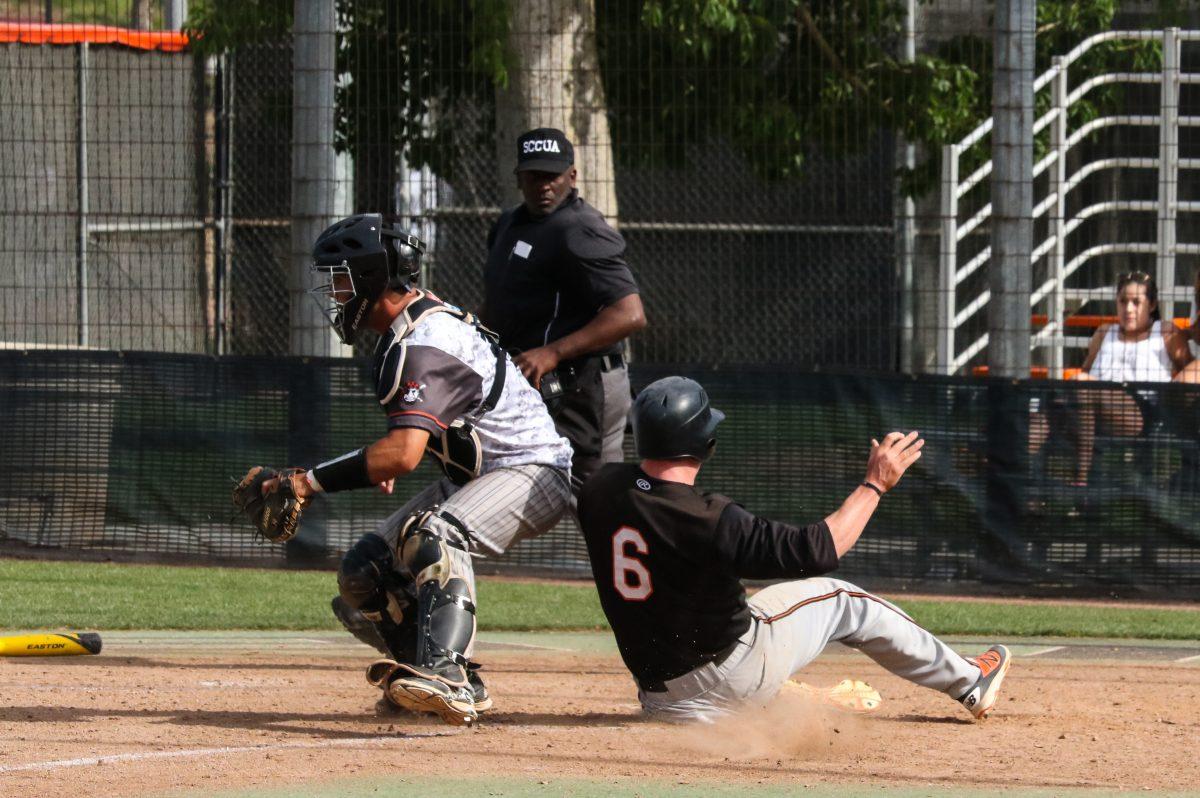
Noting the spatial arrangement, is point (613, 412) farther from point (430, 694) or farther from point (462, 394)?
point (430, 694)

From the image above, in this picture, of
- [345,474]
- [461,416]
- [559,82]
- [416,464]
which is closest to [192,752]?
[345,474]

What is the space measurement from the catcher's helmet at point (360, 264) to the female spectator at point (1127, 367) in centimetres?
521

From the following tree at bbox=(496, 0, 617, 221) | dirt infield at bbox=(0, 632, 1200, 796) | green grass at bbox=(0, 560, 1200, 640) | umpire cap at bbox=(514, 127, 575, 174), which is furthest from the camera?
tree at bbox=(496, 0, 617, 221)

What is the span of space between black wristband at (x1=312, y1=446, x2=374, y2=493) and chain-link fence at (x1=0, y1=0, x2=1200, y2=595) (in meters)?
4.85

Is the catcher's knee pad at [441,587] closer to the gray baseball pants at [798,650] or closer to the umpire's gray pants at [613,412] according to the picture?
the gray baseball pants at [798,650]

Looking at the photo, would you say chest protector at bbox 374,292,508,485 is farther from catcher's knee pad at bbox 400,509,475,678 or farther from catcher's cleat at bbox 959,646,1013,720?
catcher's cleat at bbox 959,646,1013,720

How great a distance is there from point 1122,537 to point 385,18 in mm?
5433

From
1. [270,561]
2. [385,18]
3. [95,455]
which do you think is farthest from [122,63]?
[270,561]

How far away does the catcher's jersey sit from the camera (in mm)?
5465

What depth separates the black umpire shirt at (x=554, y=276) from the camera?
21.7 feet

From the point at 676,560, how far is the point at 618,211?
22.9 feet

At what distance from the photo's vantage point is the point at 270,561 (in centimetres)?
1045

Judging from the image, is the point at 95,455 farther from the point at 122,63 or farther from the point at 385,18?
the point at 385,18

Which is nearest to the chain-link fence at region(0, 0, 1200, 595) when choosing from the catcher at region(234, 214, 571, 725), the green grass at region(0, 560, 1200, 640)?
the green grass at region(0, 560, 1200, 640)
